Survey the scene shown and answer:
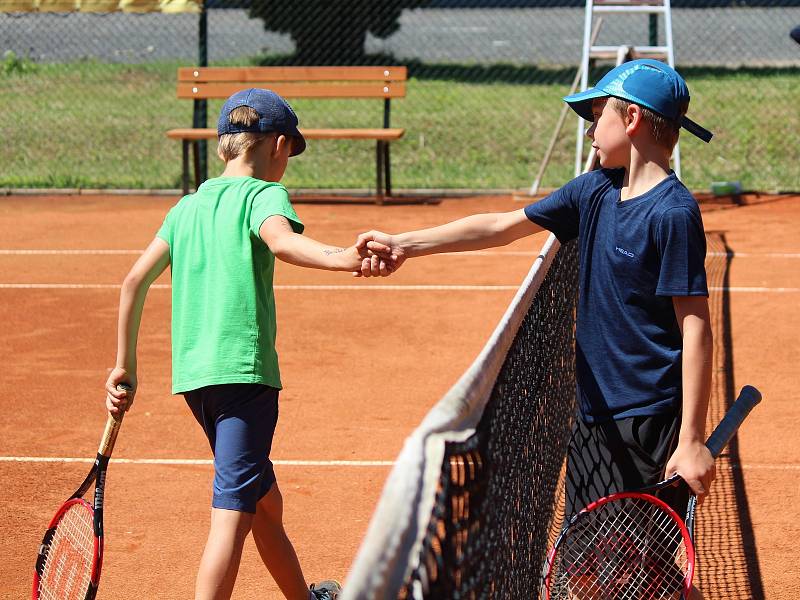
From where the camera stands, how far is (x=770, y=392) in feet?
22.8

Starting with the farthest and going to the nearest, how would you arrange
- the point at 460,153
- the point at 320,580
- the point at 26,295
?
the point at 460,153, the point at 26,295, the point at 320,580

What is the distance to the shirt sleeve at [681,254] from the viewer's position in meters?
3.29

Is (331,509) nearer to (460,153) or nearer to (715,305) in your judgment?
(715,305)

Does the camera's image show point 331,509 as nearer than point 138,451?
Yes

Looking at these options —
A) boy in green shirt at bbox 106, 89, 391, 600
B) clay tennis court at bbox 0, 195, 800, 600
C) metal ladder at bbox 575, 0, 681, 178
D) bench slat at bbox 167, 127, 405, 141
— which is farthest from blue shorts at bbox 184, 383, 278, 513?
bench slat at bbox 167, 127, 405, 141

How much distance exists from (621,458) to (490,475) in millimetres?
936

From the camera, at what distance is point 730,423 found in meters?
3.55

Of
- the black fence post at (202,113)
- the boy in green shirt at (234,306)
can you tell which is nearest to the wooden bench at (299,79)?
the black fence post at (202,113)

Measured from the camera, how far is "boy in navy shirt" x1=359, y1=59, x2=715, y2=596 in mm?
3303

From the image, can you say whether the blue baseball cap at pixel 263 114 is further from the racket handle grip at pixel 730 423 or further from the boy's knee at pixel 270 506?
the racket handle grip at pixel 730 423

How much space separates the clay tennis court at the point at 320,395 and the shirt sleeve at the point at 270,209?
64.5 inches

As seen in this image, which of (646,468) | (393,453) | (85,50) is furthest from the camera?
(85,50)

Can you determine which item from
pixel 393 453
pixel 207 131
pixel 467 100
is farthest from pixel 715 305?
pixel 467 100

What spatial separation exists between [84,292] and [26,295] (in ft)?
1.46
